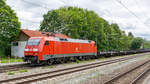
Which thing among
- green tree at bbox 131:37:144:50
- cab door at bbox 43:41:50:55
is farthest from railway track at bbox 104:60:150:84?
green tree at bbox 131:37:144:50

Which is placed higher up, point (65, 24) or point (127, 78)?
point (65, 24)

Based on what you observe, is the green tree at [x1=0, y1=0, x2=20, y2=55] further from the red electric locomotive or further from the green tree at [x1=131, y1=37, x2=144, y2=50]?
the green tree at [x1=131, y1=37, x2=144, y2=50]

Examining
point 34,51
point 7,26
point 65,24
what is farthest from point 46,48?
point 65,24

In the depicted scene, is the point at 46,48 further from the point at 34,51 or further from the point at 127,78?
the point at 127,78

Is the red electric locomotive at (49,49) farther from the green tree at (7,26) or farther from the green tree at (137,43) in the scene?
the green tree at (137,43)

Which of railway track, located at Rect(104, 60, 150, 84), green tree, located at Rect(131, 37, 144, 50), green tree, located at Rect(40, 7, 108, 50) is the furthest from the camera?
green tree, located at Rect(131, 37, 144, 50)

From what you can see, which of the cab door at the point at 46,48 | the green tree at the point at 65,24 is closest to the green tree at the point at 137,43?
the green tree at the point at 65,24

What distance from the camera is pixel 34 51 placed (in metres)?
16.5

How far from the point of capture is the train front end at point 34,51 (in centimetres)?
1628

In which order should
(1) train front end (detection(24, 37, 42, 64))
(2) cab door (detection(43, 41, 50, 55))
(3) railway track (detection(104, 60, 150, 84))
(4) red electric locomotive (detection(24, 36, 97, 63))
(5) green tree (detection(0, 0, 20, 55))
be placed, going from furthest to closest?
(5) green tree (detection(0, 0, 20, 55))
(2) cab door (detection(43, 41, 50, 55))
(4) red electric locomotive (detection(24, 36, 97, 63))
(1) train front end (detection(24, 37, 42, 64))
(3) railway track (detection(104, 60, 150, 84))

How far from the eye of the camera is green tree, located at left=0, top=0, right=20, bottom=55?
3272cm

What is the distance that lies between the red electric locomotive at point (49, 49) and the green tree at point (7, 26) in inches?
699

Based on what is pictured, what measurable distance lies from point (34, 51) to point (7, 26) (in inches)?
796

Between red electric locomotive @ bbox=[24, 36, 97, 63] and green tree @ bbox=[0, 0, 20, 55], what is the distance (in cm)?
1776
